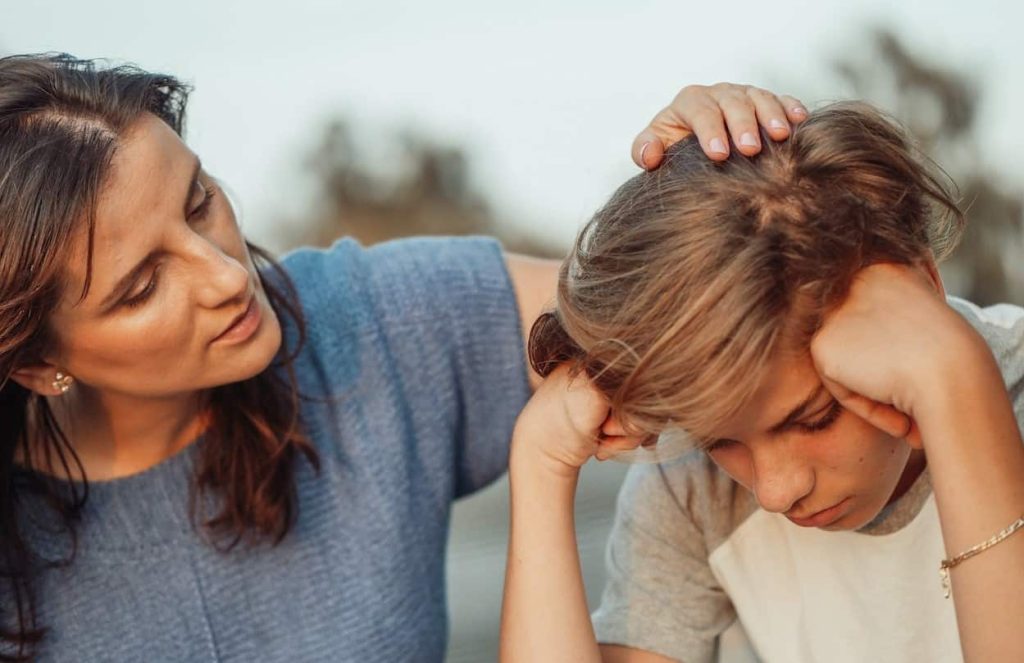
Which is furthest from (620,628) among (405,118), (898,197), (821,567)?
(405,118)

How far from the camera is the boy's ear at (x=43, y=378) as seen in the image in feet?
5.66

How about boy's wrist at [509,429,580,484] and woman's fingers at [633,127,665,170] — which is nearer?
woman's fingers at [633,127,665,170]

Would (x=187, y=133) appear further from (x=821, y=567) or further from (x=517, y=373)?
(x=821, y=567)

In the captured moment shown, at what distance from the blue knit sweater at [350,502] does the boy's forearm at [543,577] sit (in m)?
0.40

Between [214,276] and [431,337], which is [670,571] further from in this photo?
[214,276]

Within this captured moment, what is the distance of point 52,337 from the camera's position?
1676 millimetres

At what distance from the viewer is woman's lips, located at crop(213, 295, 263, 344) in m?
1.71

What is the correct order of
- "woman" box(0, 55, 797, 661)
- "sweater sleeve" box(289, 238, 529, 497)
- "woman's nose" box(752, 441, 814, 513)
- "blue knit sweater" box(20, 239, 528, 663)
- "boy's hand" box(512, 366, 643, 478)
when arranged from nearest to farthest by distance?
"woman's nose" box(752, 441, 814, 513)
"boy's hand" box(512, 366, 643, 478)
"woman" box(0, 55, 797, 661)
"blue knit sweater" box(20, 239, 528, 663)
"sweater sleeve" box(289, 238, 529, 497)

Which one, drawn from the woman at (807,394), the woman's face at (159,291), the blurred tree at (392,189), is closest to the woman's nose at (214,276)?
the woman's face at (159,291)

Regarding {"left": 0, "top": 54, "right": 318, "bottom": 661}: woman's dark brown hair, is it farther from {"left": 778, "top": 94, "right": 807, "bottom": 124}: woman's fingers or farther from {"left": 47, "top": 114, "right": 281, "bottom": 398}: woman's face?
{"left": 778, "top": 94, "right": 807, "bottom": 124}: woman's fingers

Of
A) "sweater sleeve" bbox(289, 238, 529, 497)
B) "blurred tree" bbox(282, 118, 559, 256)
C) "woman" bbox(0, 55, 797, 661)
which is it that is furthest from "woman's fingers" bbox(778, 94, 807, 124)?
"blurred tree" bbox(282, 118, 559, 256)

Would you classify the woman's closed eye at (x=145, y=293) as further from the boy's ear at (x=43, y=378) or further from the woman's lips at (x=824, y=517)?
the woman's lips at (x=824, y=517)

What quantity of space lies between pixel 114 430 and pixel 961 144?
1654 millimetres

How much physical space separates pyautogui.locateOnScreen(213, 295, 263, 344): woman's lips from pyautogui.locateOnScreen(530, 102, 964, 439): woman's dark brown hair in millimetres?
489
